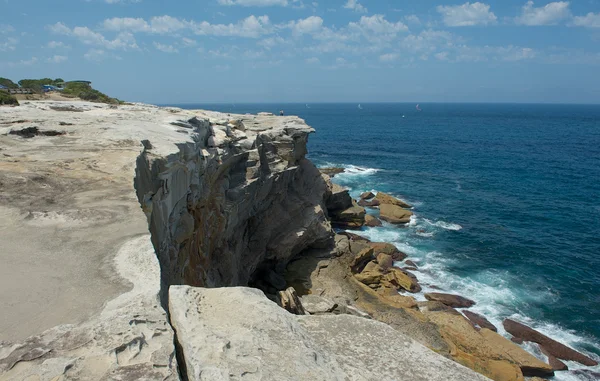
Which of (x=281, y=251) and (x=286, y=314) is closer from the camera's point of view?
(x=286, y=314)

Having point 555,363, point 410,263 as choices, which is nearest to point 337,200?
point 410,263

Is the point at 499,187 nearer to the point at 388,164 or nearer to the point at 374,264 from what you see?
the point at 388,164

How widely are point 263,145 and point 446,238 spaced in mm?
18920

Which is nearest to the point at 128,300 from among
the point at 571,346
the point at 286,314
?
the point at 286,314

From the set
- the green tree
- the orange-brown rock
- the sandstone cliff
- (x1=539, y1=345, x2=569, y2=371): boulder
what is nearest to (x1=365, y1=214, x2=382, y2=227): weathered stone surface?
the orange-brown rock

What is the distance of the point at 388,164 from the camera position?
66.0 m

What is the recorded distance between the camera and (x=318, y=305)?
70.3 ft

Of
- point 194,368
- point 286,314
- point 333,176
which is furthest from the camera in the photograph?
point 333,176

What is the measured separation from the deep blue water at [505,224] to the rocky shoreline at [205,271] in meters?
3.04

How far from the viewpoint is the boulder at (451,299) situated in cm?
2638

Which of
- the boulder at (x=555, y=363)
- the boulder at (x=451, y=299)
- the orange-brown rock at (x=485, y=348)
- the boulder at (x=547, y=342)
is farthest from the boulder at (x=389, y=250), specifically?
the boulder at (x=555, y=363)

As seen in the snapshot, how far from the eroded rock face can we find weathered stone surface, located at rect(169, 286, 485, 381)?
12.9 ft

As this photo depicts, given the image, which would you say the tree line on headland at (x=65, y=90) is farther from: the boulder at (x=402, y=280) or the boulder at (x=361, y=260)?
the boulder at (x=402, y=280)

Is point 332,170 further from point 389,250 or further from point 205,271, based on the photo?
point 205,271
